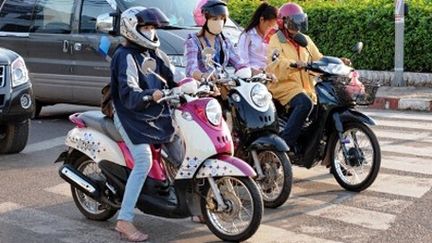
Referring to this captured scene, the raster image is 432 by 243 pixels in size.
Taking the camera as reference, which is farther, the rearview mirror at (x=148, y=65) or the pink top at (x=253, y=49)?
the pink top at (x=253, y=49)

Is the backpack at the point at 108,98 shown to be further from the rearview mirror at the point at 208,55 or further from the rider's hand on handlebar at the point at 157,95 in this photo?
the rider's hand on handlebar at the point at 157,95

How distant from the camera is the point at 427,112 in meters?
12.1

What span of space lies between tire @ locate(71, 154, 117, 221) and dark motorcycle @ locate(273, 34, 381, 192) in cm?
177

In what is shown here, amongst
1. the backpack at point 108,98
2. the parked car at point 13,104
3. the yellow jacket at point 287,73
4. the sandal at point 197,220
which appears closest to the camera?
the backpack at point 108,98

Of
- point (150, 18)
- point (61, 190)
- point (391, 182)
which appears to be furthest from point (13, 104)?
point (391, 182)

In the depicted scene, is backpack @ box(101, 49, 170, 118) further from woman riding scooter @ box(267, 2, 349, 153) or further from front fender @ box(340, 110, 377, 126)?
front fender @ box(340, 110, 377, 126)

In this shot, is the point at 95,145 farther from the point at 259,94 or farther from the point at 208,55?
the point at 259,94

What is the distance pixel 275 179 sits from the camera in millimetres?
6215

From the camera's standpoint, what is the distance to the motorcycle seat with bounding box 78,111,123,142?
5530 millimetres

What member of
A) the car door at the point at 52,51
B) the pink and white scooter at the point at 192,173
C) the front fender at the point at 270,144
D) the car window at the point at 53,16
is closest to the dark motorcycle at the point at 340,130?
the front fender at the point at 270,144

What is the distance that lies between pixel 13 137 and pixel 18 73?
73 cm

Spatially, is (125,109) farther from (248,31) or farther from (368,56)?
(368,56)

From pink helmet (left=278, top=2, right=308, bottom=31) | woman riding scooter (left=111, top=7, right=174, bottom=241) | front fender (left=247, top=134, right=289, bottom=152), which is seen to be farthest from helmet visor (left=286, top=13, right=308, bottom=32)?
woman riding scooter (left=111, top=7, right=174, bottom=241)

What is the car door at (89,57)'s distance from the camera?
10.2 meters
